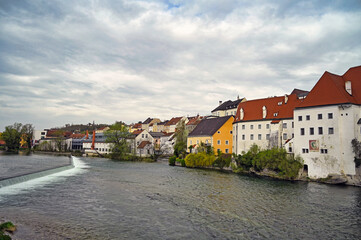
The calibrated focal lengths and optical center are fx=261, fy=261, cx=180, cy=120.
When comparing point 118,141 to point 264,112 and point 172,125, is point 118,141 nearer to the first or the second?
point 172,125

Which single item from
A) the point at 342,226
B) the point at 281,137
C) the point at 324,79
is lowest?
the point at 342,226

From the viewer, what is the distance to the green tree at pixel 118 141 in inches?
2912

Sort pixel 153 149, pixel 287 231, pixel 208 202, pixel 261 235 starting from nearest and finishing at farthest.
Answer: pixel 261 235 → pixel 287 231 → pixel 208 202 → pixel 153 149

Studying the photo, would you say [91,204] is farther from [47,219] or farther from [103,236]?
[103,236]

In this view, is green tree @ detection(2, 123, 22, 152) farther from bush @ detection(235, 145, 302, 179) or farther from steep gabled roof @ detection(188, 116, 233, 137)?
bush @ detection(235, 145, 302, 179)

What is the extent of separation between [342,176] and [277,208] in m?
16.8

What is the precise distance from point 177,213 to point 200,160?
33.3 metres

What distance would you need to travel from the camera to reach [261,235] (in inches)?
548

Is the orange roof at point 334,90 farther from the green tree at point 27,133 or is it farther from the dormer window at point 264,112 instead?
the green tree at point 27,133

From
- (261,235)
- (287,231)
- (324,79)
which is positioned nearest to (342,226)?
(287,231)

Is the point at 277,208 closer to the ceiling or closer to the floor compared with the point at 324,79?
closer to the floor

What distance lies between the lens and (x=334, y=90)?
33.9m

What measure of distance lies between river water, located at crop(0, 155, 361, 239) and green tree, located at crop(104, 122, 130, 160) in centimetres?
4781

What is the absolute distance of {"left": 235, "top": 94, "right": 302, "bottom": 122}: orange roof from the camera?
143 feet
